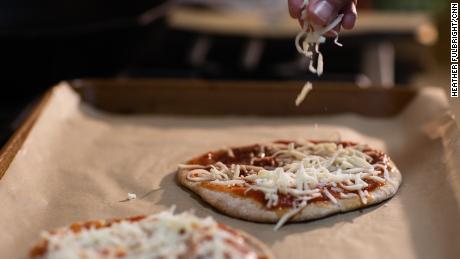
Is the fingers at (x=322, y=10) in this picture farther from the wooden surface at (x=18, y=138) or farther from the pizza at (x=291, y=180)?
the wooden surface at (x=18, y=138)

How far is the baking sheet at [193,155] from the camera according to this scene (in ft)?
4.95

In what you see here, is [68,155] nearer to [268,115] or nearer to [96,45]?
[96,45]

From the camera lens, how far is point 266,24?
3.55m

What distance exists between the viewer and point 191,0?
160 inches

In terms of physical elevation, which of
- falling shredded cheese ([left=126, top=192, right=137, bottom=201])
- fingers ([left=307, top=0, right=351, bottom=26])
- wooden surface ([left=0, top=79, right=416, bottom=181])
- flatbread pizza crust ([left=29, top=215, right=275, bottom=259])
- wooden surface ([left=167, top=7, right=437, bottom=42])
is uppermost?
Result: fingers ([left=307, top=0, right=351, bottom=26])

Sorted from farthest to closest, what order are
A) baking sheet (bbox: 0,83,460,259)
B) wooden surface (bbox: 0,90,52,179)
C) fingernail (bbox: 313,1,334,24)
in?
wooden surface (bbox: 0,90,52,179) → fingernail (bbox: 313,1,334,24) → baking sheet (bbox: 0,83,460,259)

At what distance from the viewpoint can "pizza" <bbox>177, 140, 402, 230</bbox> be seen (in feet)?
5.17

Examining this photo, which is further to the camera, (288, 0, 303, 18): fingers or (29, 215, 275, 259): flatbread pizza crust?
(288, 0, 303, 18): fingers

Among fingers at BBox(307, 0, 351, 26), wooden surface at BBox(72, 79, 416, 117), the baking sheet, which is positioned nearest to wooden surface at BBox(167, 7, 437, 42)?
wooden surface at BBox(72, 79, 416, 117)

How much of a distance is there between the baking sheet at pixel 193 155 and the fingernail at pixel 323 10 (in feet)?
1.56

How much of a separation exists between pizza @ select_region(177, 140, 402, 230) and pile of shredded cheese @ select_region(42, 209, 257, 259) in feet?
0.67

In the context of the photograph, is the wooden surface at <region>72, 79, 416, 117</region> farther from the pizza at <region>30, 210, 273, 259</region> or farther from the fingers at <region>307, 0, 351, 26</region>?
the pizza at <region>30, 210, 273, 259</region>

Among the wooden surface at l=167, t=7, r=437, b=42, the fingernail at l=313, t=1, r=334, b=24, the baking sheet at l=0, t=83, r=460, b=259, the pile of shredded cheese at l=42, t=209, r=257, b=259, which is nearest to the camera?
the pile of shredded cheese at l=42, t=209, r=257, b=259

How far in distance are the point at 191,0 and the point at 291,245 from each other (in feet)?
9.20
